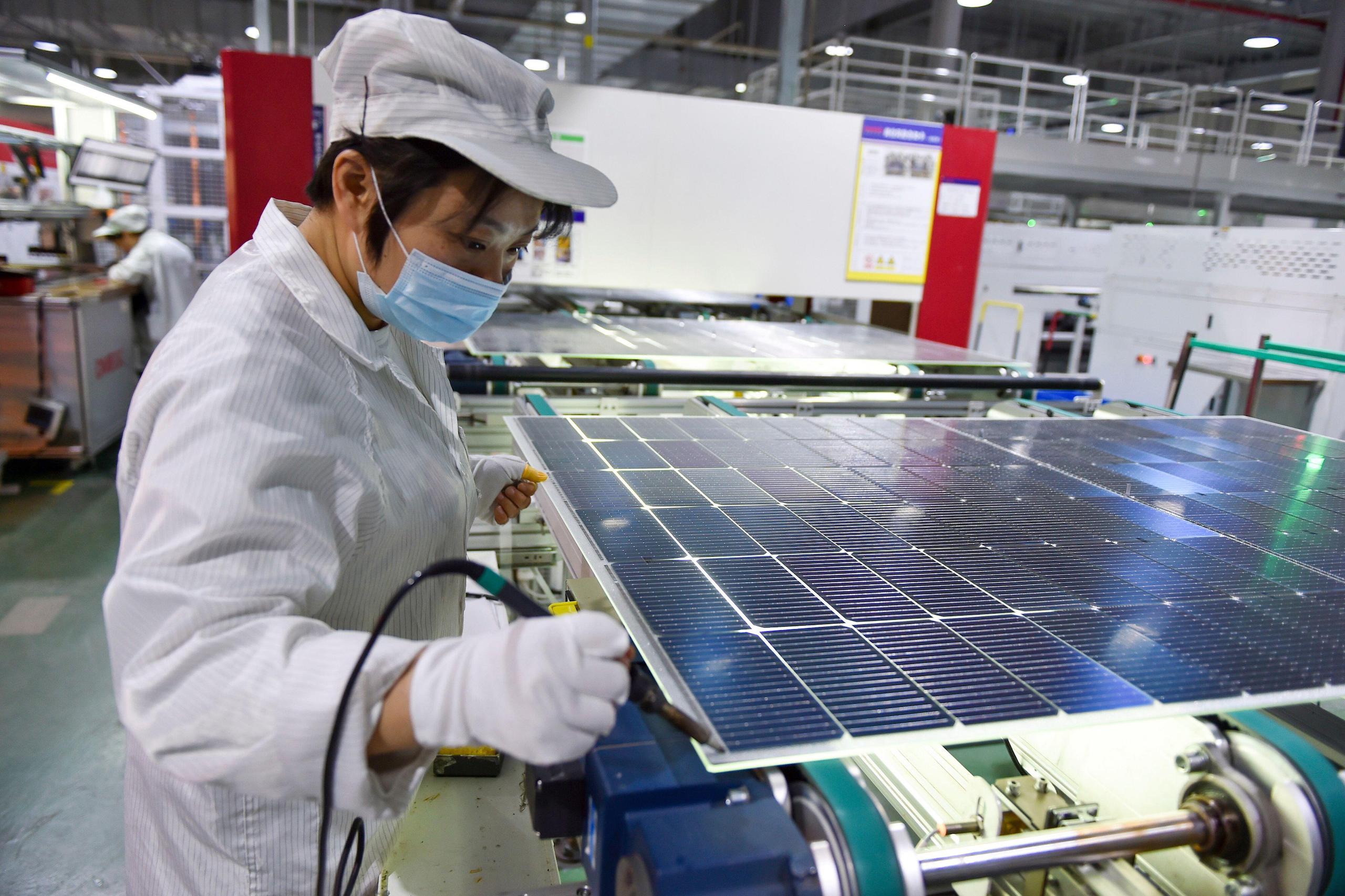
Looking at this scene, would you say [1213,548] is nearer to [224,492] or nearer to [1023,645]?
[1023,645]

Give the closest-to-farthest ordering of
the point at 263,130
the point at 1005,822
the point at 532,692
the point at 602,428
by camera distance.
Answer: the point at 532,692, the point at 1005,822, the point at 602,428, the point at 263,130

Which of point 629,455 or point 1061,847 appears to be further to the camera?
point 629,455

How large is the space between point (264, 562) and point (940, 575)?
101 cm

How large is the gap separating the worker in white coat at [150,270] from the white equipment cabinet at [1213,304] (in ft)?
26.6

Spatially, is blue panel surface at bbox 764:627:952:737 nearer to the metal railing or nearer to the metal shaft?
the metal shaft

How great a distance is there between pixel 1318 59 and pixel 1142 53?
292 centimetres

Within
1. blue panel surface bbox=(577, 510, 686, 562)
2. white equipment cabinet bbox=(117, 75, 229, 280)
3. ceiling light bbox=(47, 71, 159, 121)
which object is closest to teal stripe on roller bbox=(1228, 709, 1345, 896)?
blue panel surface bbox=(577, 510, 686, 562)

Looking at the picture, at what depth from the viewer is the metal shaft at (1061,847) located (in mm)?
947

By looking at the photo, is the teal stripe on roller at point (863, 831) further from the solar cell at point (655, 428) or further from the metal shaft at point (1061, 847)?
the solar cell at point (655, 428)

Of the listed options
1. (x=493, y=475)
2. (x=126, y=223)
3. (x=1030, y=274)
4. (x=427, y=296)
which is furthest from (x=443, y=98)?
(x=1030, y=274)

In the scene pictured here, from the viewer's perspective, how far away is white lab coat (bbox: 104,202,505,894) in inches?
32.2

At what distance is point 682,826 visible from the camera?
2.86 feet

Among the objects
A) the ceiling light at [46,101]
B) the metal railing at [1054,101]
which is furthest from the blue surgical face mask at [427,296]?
the ceiling light at [46,101]

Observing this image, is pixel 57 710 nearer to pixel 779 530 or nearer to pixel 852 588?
pixel 779 530
